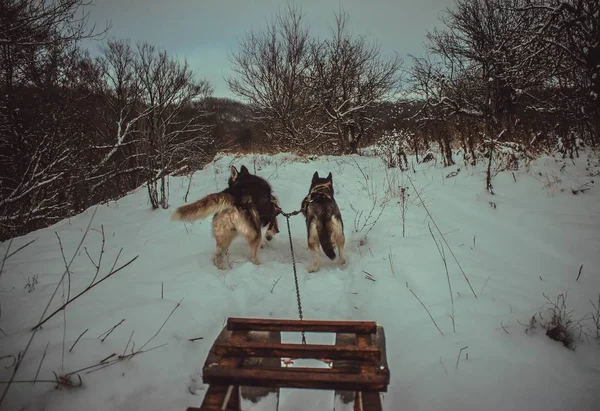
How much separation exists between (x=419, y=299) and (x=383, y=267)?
731 millimetres

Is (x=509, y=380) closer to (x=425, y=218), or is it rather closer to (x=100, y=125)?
(x=425, y=218)

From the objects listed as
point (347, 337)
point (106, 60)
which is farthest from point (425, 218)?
point (106, 60)

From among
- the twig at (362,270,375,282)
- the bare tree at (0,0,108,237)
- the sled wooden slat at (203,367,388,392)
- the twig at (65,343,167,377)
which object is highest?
the bare tree at (0,0,108,237)

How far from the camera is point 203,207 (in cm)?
327

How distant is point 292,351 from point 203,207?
7.87ft

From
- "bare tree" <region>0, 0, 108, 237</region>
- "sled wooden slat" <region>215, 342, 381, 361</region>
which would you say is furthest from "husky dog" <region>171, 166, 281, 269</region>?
"bare tree" <region>0, 0, 108, 237</region>

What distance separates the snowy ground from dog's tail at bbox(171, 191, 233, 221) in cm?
62

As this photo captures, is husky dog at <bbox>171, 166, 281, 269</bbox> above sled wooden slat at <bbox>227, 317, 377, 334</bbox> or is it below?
above

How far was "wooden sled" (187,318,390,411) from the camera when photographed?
3.44ft

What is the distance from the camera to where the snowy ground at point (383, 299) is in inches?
59.4

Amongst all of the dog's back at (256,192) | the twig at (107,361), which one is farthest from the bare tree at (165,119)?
the twig at (107,361)

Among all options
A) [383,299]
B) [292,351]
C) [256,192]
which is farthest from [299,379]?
[256,192]

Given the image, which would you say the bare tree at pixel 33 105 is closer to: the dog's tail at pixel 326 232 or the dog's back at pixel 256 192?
the dog's back at pixel 256 192

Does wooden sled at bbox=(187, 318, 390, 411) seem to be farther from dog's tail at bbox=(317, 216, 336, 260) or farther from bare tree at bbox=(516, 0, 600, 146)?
bare tree at bbox=(516, 0, 600, 146)
